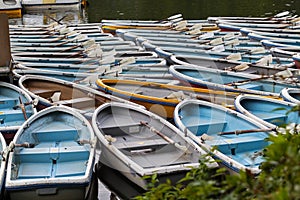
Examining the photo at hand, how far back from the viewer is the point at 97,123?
27.5ft

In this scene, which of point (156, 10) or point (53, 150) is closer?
point (53, 150)

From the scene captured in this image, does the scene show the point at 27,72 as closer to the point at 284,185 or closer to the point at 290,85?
the point at 290,85

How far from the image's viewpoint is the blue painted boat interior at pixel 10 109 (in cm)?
922

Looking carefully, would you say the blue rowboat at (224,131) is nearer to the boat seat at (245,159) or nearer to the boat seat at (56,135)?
the boat seat at (245,159)

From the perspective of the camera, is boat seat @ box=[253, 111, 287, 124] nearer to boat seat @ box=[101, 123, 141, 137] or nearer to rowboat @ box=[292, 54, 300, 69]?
boat seat @ box=[101, 123, 141, 137]

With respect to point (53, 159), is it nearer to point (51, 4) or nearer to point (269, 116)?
point (269, 116)

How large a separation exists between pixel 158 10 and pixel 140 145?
2451 cm

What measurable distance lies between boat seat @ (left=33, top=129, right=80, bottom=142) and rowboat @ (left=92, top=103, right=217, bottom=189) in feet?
1.36

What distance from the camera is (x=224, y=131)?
8.77 m

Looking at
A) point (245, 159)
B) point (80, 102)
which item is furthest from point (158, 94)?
point (245, 159)

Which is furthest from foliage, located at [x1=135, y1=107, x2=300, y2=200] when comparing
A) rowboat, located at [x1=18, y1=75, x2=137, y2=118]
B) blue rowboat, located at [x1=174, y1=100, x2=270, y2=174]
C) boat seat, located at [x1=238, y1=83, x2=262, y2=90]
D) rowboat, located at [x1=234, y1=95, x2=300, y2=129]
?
boat seat, located at [x1=238, y1=83, x2=262, y2=90]

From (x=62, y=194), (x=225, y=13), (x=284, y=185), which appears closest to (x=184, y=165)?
(x=62, y=194)

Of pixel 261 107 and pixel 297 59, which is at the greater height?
pixel 297 59

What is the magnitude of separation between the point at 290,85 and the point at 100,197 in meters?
4.73
